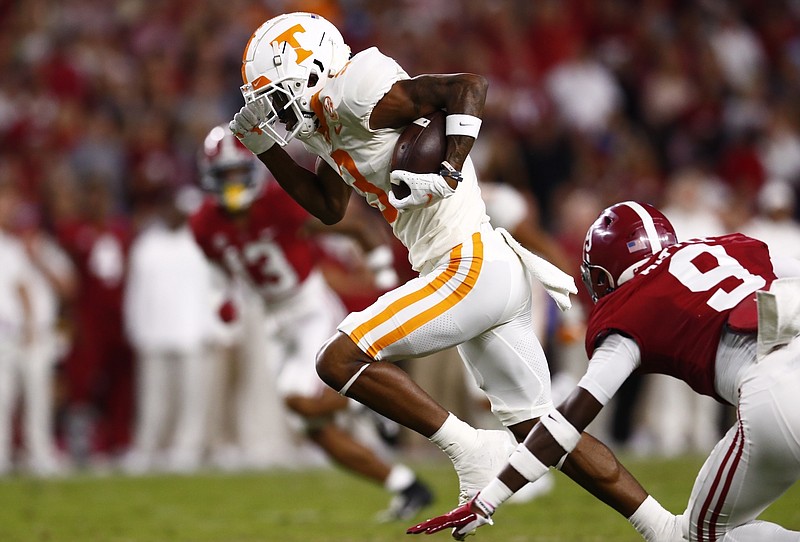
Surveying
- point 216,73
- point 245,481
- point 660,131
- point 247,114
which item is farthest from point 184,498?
point 660,131

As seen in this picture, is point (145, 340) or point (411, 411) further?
point (145, 340)

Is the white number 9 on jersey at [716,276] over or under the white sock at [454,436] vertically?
over

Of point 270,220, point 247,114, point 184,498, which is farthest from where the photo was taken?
point 184,498

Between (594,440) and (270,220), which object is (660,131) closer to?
(270,220)

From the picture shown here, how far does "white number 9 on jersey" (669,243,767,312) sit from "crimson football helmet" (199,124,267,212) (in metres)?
3.80

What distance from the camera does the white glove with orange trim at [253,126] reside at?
4.57 metres

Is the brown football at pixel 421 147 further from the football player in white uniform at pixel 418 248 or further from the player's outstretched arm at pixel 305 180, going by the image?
the player's outstretched arm at pixel 305 180

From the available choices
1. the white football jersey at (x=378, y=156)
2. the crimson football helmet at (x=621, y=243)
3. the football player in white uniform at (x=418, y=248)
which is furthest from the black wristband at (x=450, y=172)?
the crimson football helmet at (x=621, y=243)

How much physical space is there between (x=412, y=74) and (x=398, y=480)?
20.2ft

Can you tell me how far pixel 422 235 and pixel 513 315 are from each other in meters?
0.44

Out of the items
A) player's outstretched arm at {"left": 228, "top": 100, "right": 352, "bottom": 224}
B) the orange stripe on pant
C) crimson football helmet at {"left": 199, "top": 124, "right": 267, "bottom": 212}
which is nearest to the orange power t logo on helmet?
player's outstretched arm at {"left": 228, "top": 100, "right": 352, "bottom": 224}

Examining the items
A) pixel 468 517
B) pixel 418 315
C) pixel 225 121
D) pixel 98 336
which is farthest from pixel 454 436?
pixel 225 121

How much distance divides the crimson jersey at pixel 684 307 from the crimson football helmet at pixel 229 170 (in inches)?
147

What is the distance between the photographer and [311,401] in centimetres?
668
